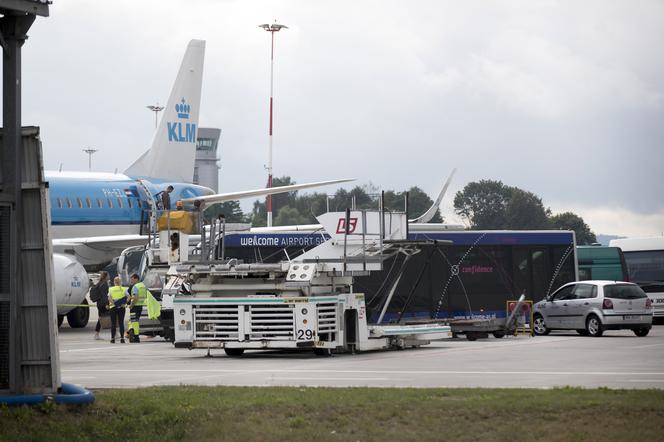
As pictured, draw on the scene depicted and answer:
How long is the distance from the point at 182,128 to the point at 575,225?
216 feet

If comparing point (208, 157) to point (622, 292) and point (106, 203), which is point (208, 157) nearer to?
point (106, 203)

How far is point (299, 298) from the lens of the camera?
2116cm

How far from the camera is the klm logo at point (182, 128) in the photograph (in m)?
50.1

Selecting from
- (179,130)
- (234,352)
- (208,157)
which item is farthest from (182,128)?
(208,157)

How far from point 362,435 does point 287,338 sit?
10485 mm

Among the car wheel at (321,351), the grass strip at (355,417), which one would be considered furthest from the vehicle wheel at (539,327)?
the grass strip at (355,417)

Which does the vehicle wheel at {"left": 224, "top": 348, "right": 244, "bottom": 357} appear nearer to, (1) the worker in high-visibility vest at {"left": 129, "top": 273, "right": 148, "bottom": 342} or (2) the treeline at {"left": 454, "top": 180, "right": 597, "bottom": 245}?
(1) the worker in high-visibility vest at {"left": 129, "top": 273, "right": 148, "bottom": 342}

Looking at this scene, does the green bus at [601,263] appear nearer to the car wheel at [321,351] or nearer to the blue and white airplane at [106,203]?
the blue and white airplane at [106,203]

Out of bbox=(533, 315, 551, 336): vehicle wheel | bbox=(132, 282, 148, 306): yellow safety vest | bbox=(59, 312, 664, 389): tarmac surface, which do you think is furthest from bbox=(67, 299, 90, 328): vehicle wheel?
bbox=(533, 315, 551, 336): vehicle wheel

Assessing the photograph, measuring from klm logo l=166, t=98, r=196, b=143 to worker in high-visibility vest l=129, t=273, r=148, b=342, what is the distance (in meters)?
19.9

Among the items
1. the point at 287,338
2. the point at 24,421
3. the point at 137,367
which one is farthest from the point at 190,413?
the point at 287,338

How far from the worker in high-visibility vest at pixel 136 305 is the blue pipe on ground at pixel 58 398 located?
17.5m

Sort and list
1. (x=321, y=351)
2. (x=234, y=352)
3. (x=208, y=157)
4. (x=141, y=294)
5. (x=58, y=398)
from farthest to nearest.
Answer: (x=208, y=157) < (x=141, y=294) < (x=234, y=352) < (x=321, y=351) < (x=58, y=398)

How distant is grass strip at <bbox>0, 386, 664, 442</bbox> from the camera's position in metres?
10.6
